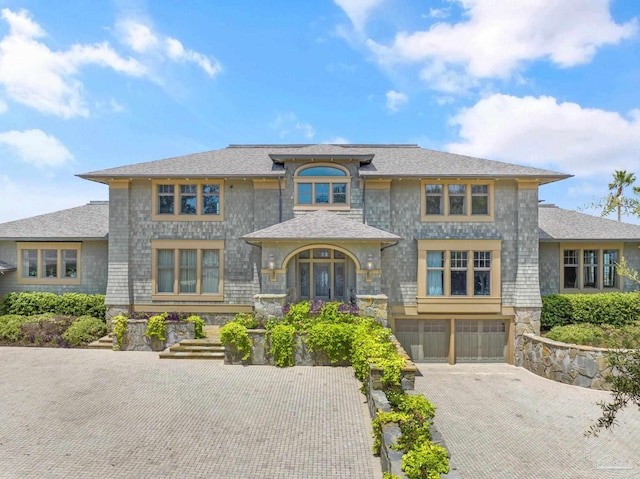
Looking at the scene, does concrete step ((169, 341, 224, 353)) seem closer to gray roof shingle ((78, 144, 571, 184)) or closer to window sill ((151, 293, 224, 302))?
window sill ((151, 293, 224, 302))

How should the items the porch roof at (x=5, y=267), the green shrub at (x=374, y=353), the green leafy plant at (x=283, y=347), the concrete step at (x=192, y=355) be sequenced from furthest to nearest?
the porch roof at (x=5, y=267) < the concrete step at (x=192, y=355) < the green leafy plant at (x=283, y=347) < the green shrub at (x=374, y=353)

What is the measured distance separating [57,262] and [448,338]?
17391 millimetres

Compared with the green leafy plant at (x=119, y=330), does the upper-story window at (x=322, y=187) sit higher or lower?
higher

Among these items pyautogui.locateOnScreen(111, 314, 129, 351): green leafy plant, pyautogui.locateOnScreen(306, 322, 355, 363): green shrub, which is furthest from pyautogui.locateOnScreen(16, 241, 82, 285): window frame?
pyautogui.locateOnScreen(306, 322, 355, 363): green shrub

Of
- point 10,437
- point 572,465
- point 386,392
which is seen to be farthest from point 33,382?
point 572,465

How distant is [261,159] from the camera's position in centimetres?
1688

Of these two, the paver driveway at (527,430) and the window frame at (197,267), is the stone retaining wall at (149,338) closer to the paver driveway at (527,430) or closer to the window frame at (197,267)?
the window frame at (197,267)

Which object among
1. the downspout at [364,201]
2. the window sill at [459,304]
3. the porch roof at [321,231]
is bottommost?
the window sill at [459,304]

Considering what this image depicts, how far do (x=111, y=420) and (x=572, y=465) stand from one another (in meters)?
9.61

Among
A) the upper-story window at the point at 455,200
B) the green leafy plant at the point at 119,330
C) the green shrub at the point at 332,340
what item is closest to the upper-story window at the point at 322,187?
the upper-story window at the point at 455,200

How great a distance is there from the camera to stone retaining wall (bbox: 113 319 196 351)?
43.4 feet

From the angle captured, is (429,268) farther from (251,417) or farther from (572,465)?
(251,417)

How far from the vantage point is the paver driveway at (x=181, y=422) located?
6.43 meters

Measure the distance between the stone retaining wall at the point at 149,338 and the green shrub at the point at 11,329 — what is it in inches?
163
